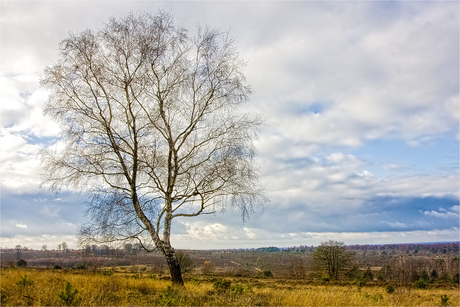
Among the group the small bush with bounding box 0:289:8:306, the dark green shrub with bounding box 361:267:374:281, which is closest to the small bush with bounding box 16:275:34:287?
the small bush with bounding box 0:289:8:306

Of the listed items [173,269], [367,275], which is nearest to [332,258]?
[367,275]

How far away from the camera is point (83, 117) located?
12438mm

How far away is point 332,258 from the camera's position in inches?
1982

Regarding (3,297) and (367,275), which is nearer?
(3,297)

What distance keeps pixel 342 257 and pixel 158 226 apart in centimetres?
4490

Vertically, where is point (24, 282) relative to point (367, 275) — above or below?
above

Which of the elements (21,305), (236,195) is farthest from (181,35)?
(21,305)

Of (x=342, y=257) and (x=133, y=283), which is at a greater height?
(x=133, y=283)

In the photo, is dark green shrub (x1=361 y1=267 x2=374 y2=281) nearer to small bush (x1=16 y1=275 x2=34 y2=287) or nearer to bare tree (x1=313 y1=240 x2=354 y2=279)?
bare tree (x1=313 y1=240 x2=354 y2=279)

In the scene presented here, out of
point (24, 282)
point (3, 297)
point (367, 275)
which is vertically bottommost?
point (367, 275)

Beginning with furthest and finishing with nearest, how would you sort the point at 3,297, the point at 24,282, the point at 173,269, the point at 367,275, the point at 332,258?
the point at 332,258, the point at 367,275, the point at 173,269, the point at 24,282, the point at 3,297

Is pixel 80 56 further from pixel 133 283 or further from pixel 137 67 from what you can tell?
pixel 133 283

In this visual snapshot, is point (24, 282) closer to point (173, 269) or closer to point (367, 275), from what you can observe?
point (173, 269)

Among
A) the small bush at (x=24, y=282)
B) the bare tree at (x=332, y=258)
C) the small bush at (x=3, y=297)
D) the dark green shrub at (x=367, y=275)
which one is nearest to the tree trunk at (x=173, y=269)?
the small bush at (x=24, y=282)
